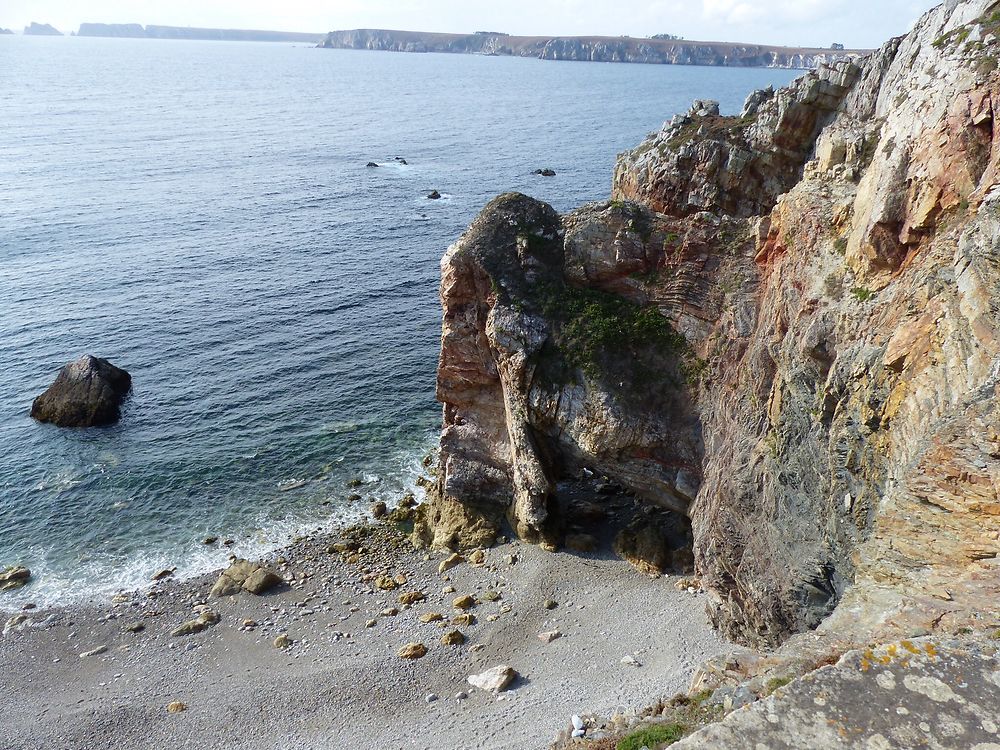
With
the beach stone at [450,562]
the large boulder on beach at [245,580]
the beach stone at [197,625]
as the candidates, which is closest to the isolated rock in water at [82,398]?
the large boulder on beach at [245,580]

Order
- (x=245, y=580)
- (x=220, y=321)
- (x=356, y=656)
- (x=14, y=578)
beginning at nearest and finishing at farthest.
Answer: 1. (x=356, y=656)
2. (x=245, y=580)
3. (x=14, y=578)
4. (x=220, y=321)

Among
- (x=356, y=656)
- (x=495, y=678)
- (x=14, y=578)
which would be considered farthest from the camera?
(x=14, y=578)

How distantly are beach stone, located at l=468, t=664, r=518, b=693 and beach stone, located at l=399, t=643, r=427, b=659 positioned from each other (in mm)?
2709

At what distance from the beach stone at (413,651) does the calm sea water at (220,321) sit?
1195 cm

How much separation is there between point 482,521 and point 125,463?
24.4 metres

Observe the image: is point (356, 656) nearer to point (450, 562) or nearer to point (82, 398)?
point (450, 562)

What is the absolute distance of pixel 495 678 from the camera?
29594 millimetres

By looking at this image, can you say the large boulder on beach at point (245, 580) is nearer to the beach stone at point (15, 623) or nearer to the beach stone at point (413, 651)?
the beach stone at point (15, 623)

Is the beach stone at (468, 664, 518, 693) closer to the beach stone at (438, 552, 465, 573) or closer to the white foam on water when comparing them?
the beach stone at (438, 552, 465, 573)

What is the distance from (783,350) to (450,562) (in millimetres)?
20439

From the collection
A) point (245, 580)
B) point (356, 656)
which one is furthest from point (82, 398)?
point (356, 656)

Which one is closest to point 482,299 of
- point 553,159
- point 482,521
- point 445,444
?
point 445,444

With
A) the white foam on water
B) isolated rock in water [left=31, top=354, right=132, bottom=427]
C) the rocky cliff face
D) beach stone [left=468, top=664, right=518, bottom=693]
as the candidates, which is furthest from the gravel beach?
isolated rock in water [left=31, top=354, right=132, bottom=427]

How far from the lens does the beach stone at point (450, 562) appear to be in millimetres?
A: 37094
